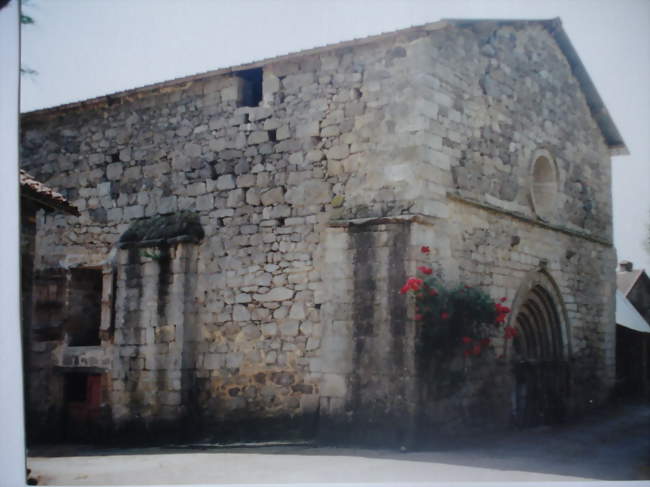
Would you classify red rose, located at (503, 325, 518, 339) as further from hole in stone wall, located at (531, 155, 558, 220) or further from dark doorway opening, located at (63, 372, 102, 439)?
dark doorway opening, located at (63, 372, 102, 439)

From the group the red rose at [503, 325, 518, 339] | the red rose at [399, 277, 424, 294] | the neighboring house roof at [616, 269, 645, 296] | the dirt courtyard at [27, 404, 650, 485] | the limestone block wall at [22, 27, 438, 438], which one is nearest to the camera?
the dirt courtyard at [27, 404, 650, 485]

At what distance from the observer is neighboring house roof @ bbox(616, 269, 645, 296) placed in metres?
15.5

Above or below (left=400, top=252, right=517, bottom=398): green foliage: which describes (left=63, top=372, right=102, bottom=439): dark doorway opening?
below

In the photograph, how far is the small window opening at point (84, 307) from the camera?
10484 millimetres

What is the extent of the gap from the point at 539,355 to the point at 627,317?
12.5 feet

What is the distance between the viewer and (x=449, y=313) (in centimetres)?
798

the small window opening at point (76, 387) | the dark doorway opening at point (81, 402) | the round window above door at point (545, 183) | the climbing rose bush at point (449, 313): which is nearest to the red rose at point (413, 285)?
the climbing rose bush at point (449, 313)

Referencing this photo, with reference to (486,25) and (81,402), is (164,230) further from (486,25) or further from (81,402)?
(486,25)

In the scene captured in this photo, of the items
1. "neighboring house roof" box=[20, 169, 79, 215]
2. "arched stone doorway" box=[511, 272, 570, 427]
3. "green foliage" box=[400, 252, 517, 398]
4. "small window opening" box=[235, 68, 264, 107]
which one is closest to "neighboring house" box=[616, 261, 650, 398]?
"arched stone doorway" box=[511, 272, 570, 427]

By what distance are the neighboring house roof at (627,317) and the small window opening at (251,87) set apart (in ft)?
25.7

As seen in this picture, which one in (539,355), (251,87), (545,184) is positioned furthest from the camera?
(545,184)

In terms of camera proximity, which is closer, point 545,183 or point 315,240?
point 315,240

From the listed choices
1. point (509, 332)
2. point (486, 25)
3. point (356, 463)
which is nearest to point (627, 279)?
point (509, 332)

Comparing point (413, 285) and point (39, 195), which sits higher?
point (39, 195)
